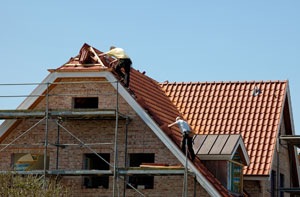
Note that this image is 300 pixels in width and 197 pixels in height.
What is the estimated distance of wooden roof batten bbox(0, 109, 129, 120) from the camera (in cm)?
2300

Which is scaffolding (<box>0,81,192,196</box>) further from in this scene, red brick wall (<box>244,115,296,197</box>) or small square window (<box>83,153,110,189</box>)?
red brick wall (<box>244,115,296,197</box>)

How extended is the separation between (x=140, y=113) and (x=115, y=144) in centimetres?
146

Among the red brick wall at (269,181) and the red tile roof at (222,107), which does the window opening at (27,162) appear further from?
the red brick wall at (269,181)

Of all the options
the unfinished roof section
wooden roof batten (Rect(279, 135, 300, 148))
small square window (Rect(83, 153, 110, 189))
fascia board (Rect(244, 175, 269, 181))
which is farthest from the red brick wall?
small square window (Rect(83, 153, 110, 189))

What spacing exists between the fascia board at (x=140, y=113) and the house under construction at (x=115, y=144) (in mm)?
30

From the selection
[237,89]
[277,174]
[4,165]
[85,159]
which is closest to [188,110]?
[237,89]

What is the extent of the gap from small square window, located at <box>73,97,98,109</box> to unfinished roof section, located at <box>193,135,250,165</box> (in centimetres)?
360

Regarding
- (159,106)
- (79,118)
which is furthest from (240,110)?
Answer: (79,118)

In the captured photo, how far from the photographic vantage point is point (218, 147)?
24.4 m

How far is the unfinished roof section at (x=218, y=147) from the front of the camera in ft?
78.7

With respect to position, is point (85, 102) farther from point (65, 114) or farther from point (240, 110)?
point (240, 110)

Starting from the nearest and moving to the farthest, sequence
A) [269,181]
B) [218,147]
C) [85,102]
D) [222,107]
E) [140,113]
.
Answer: [140,113], [218,147], [85,102], [269,181], [222,107]

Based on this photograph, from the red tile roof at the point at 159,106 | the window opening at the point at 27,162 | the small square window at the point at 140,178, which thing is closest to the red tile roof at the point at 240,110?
the red tile roof at the point at 159,106

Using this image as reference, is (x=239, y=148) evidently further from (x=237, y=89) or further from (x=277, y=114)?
(x=237, y=89)
